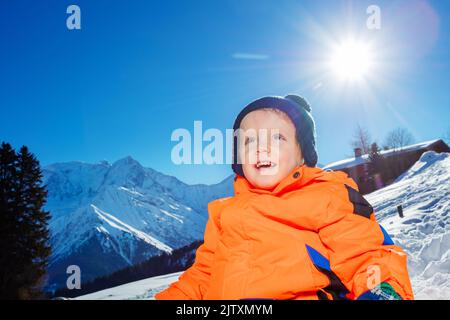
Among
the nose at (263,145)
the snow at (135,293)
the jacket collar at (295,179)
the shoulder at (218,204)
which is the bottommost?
the snow at (135,293)

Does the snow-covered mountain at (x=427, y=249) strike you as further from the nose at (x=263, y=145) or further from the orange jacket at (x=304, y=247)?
the nose at (x=263, y=145)

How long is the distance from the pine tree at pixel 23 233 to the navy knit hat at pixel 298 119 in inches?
523

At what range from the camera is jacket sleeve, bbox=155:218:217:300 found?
186 centimetres

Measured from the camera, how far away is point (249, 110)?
2160mm

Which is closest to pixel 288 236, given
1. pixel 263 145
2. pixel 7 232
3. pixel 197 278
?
pixel 263 145

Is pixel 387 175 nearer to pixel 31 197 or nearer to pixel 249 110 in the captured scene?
pixel 31 197

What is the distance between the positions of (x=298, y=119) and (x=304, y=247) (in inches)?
36.7

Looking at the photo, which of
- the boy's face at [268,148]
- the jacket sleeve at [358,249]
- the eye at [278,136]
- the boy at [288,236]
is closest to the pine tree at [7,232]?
the boy at [288,236]

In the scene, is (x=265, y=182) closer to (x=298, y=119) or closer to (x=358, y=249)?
(x=298, y=119)

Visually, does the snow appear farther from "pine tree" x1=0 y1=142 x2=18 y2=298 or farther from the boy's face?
"pine tree" x1=0 y1=142 x2=18 y2=298

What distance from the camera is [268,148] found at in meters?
1.89

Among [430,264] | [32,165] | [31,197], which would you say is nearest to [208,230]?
[430,264]

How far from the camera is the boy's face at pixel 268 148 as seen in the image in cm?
189
